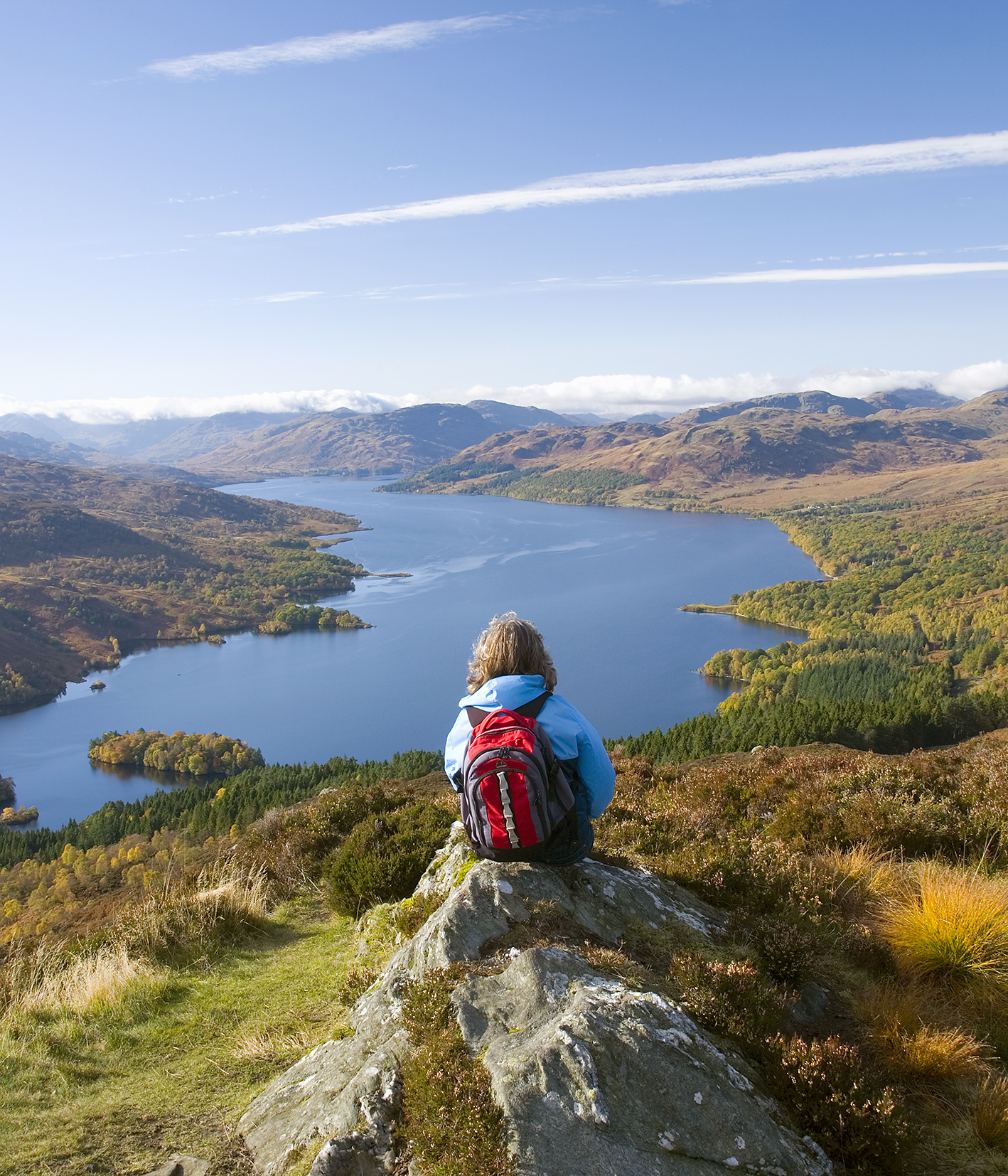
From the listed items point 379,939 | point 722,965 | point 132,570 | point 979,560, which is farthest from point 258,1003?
point 132,570

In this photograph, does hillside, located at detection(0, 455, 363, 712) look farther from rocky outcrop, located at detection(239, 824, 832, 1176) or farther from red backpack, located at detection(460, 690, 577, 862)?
rocky outcrop, located at detection(239, 824, 832, 1176)

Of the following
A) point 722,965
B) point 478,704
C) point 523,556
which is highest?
point 478,704

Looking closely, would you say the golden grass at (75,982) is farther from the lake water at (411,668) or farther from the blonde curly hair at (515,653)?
the lake water at (411,668)

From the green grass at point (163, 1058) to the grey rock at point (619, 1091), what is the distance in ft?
4.42

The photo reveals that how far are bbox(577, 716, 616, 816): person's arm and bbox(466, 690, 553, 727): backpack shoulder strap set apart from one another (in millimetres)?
277

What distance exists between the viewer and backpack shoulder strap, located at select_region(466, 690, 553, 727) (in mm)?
4188

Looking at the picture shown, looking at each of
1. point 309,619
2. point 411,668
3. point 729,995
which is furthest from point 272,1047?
point 309,619

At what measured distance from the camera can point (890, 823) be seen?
668cm

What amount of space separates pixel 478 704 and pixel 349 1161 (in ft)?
7.02

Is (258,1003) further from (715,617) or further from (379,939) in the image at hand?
(715,617)

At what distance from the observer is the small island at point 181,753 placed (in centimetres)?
6184

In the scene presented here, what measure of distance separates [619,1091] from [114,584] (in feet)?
486

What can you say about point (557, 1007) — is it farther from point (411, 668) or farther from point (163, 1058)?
point (411, 668)

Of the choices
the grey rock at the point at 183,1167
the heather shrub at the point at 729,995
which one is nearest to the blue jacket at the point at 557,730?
the heather shrub at the point at 729,995
